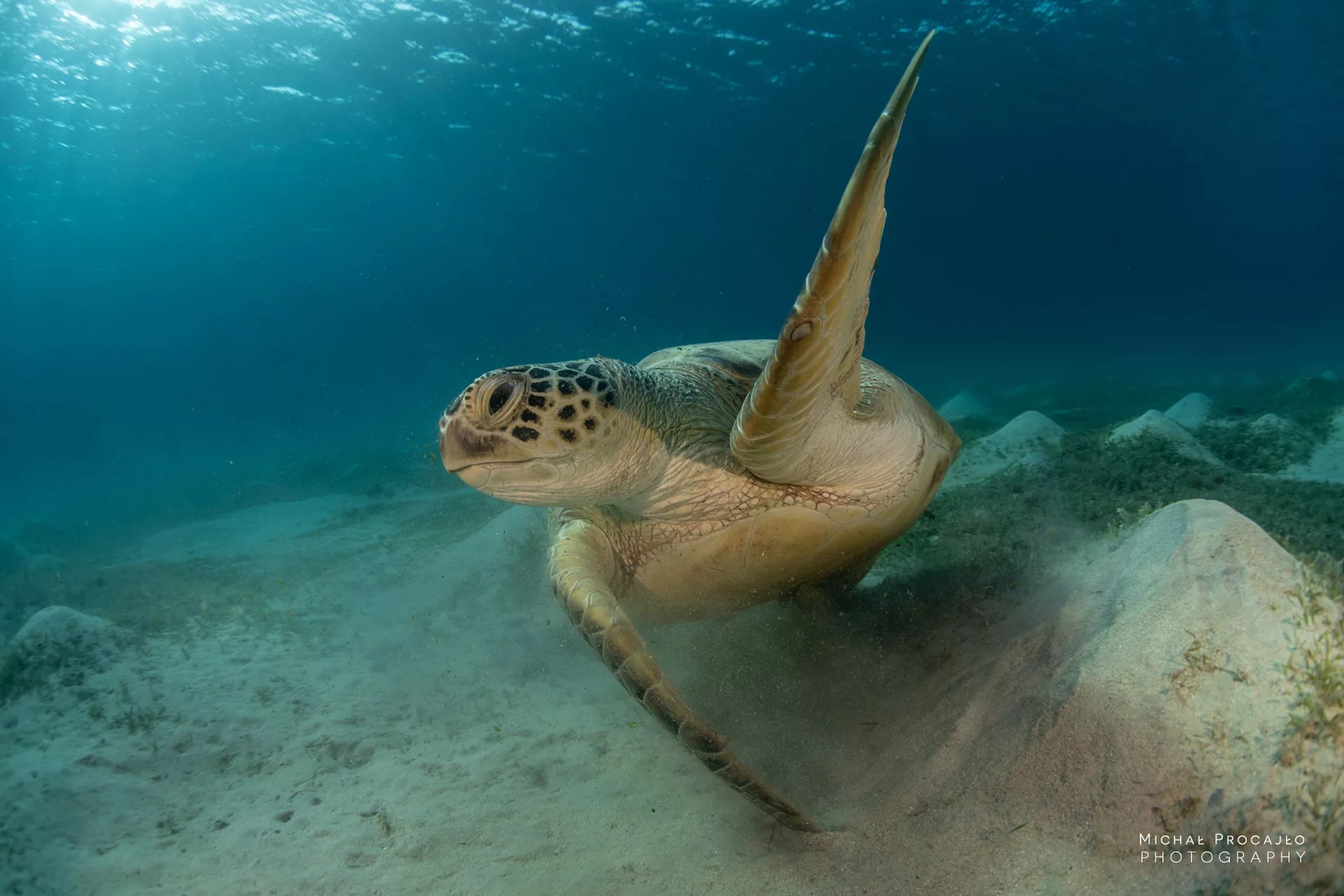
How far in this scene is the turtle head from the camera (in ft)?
6.57

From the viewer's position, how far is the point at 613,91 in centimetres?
2662

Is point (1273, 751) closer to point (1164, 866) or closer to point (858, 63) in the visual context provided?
point (1164, 866)

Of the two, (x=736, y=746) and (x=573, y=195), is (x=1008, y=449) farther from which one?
(x=573, y=195)

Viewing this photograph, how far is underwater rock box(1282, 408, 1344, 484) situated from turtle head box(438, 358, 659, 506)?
17.3 ft

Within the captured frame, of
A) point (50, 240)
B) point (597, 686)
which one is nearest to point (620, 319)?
point (50, 240)

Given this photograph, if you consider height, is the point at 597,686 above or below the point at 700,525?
below

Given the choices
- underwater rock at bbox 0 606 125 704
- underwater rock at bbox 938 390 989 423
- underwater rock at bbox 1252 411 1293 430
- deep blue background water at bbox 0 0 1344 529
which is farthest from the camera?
deep blue background water at bbox 0 0 1344 529

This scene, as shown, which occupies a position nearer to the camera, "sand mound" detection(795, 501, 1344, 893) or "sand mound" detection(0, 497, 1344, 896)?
"sand mound" detection(795, 501, 1344, 893)

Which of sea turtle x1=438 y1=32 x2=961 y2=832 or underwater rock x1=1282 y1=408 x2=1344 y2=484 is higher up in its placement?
sea turtle x1=438 y1=32 x2=961 y2=832

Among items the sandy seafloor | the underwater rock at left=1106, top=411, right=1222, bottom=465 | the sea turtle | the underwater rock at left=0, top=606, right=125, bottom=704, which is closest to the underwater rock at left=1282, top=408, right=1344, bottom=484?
the sandy seafloor

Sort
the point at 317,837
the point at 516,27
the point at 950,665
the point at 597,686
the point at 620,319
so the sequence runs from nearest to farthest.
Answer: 1. the point at 317,837
2. the point at 950,665
3. the point at 597,686
4. the point at 516,27
5. the point at 620,319

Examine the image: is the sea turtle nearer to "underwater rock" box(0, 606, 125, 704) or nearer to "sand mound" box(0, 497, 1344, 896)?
"sand mound" box(0, 497, 1344, 896)

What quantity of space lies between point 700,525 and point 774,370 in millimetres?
1087

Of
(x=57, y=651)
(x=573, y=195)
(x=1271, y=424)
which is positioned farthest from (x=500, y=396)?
(x=573, y=195)
